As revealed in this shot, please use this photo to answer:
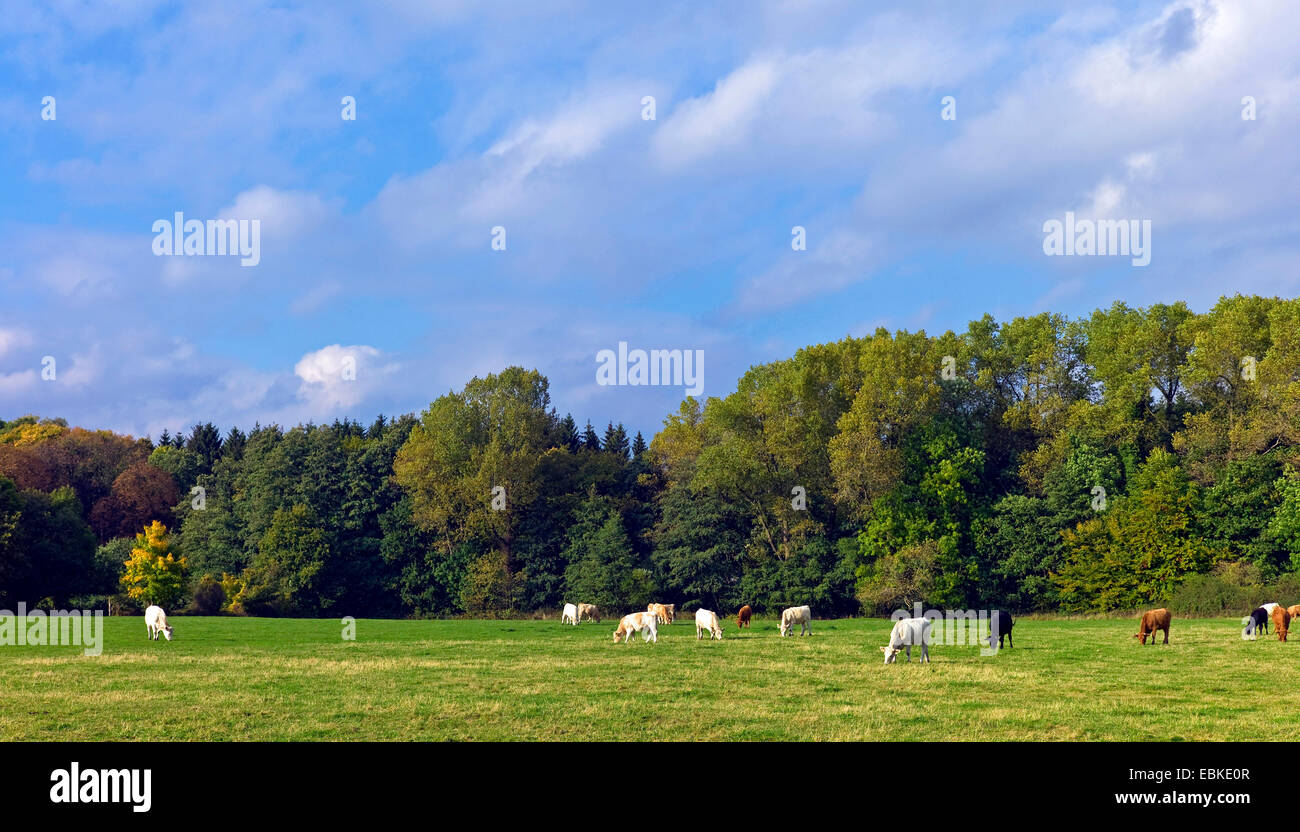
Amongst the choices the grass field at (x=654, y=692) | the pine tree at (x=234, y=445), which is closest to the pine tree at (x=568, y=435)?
the pine tree at (x=234, y=445)

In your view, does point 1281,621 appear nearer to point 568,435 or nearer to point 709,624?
point 709,624

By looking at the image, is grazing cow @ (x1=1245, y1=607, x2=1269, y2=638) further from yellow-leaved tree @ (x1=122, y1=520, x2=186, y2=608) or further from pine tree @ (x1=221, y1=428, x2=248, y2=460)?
pine tree @ (x1=221, y1=428, x2=248, y2=460)

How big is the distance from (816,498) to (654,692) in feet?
180

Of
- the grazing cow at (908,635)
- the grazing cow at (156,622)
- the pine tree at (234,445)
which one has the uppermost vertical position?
the pine tree at (234,445)

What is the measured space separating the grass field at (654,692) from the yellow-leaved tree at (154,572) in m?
34.5

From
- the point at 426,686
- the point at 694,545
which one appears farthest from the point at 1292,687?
the point at 694,545

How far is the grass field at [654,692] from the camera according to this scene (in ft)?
55.4

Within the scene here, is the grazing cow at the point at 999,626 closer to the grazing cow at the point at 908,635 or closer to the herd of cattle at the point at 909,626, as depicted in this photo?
the herd of cattle at the point at 909,626

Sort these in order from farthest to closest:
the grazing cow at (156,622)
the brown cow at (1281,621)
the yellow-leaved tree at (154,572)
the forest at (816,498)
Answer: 1. the yellow-leaved tree at (154,572)
2. the forest at (816,498)
3. the grazing cow at (156,622)
4. the brown cow at (1281,621)

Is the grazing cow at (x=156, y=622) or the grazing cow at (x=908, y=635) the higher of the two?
the grazing cow at (x=908, y=635)

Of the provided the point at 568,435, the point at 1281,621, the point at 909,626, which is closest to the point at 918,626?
the point at 909,626

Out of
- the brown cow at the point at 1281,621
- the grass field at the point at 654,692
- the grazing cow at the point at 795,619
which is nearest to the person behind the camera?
the grass field at the point at 654,692

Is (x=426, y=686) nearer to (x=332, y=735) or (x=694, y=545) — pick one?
(x=332, y=735)

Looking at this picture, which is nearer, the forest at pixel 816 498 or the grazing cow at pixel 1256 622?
the grazing cow at pixel 1256 622
